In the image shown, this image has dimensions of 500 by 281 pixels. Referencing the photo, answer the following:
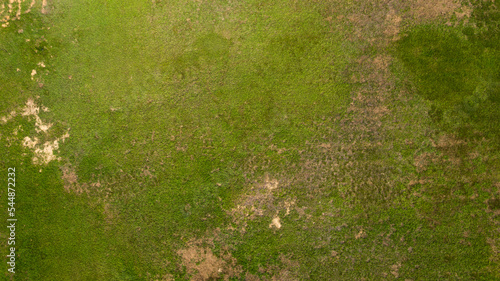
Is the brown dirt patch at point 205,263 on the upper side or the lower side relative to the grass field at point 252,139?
lower

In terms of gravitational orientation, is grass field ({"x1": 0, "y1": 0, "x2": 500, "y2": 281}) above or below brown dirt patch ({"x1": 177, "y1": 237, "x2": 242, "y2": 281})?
above

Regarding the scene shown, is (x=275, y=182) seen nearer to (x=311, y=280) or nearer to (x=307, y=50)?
(x=311, y=280)

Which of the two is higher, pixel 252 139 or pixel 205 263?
pixel 252 139

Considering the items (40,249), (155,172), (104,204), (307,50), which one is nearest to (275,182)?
(155,172)

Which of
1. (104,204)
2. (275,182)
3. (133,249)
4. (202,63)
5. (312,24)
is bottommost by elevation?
(133,249)

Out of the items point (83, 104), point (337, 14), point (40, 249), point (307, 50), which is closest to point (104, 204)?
point (40, 249)

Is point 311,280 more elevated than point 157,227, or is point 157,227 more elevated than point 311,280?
point 157,227
